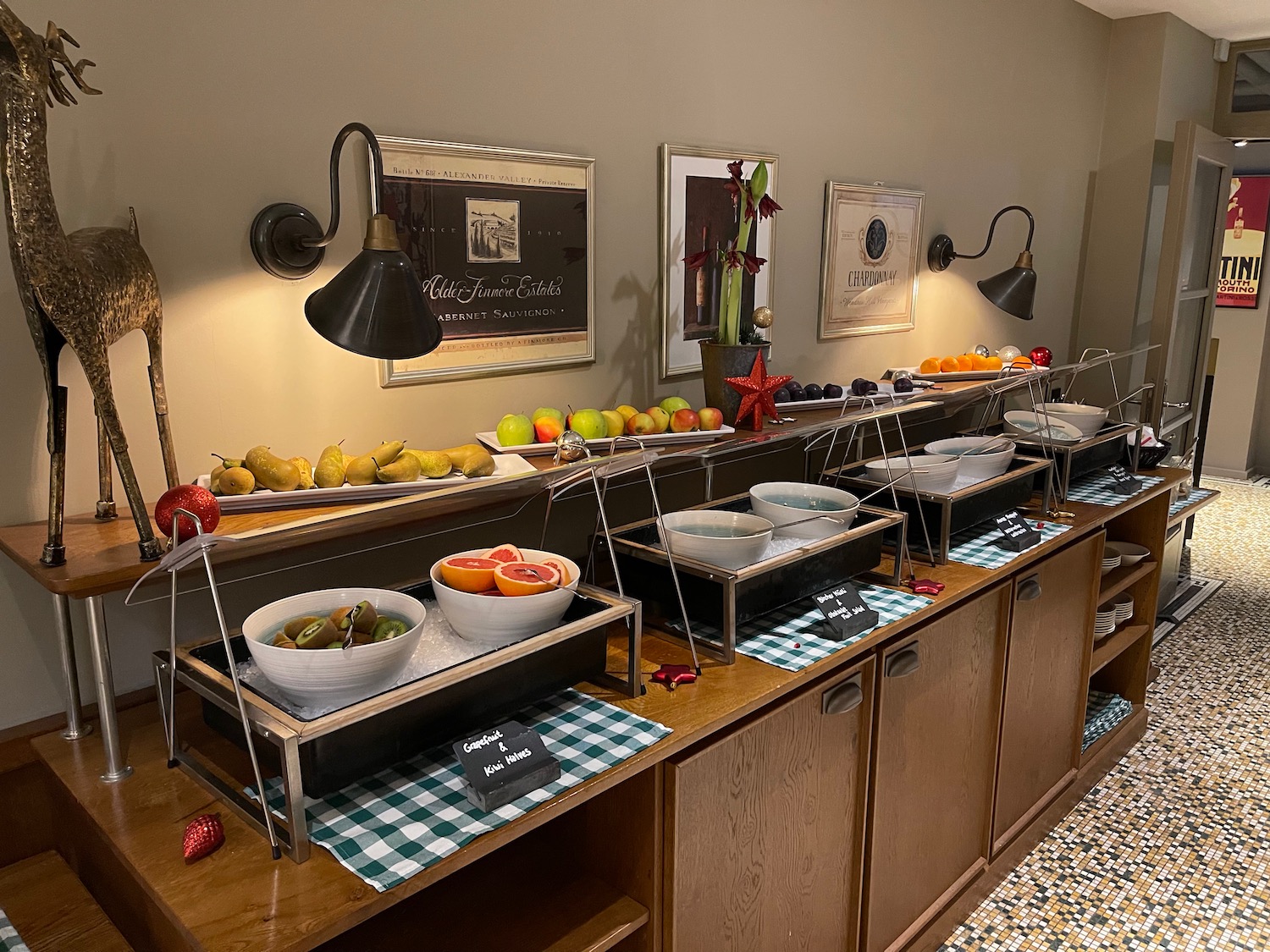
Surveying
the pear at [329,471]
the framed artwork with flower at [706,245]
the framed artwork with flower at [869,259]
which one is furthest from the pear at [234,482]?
the framed artwork with flower at [869,259]

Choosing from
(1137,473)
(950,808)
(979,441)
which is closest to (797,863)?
(950,808)

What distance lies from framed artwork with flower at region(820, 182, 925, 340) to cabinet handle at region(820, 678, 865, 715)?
1.28 meters

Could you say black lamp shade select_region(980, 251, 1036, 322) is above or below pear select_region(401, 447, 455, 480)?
above

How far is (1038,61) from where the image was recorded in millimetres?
3422

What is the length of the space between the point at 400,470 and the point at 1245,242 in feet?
21.5

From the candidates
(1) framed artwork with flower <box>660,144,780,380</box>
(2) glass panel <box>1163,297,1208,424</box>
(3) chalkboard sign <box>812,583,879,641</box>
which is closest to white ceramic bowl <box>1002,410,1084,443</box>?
(1) framed artwork with flower <box>660,144,780,380</box>

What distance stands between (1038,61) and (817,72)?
1350 mm

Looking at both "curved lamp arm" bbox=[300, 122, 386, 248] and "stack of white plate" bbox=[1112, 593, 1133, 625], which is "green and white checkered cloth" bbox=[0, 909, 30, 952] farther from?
"stack of white plate" bbox=[1112, 593, 1133, 625]

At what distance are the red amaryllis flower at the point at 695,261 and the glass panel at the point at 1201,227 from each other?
2540 millimetres

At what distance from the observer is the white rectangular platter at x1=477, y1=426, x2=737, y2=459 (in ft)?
6.06

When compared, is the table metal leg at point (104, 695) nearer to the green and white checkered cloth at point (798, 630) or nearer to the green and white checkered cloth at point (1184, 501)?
the green and white checkered cloth at point (798, 630)

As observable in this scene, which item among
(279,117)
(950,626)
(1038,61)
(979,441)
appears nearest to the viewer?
(279,117)

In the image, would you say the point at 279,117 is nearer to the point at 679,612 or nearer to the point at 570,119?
the point at 570,119

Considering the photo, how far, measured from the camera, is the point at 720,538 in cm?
166
